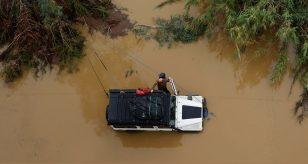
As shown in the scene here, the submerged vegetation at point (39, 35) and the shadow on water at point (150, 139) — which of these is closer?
the shadow on water at point (150, 139)

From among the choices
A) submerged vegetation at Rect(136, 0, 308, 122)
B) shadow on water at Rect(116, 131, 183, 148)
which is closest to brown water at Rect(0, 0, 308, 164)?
shadow on water at Rect(116, 131, 183, 148)

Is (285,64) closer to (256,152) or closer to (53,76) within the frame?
(256,152)

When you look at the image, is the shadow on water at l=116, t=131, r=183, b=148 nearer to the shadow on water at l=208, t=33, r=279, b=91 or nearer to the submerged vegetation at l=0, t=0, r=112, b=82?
the shadow on water at l=208, t=33, r=279, b=91

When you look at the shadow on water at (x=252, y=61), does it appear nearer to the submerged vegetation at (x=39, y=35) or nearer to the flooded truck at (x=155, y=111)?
the flooded truck at (x=155, y=111)

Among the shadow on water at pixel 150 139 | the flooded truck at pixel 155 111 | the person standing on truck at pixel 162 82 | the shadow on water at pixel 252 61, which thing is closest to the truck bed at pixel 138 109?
the flooded truck at pixel 155 111

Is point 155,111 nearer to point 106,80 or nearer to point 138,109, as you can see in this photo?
point 138,109

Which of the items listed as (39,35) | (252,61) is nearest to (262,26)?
(252,61)
